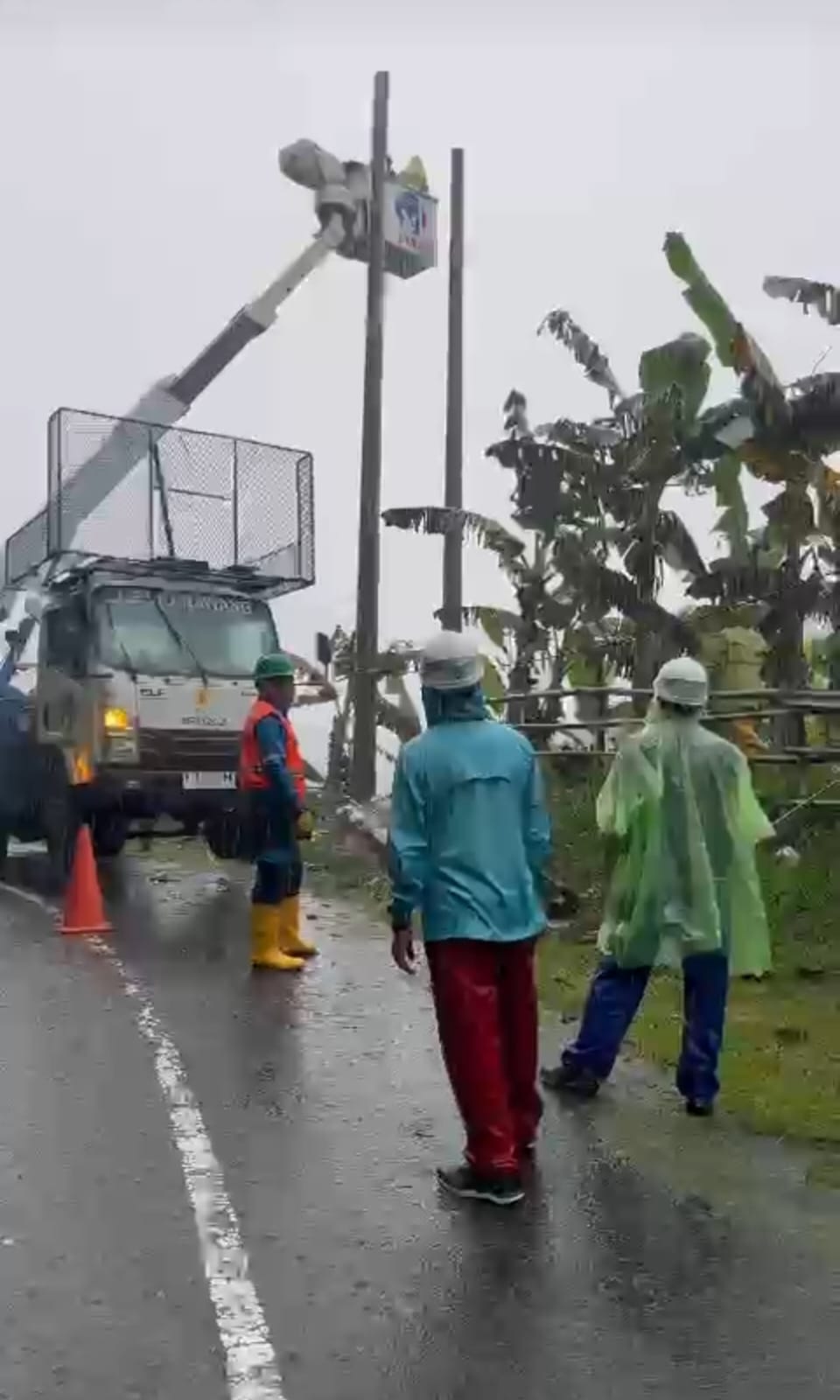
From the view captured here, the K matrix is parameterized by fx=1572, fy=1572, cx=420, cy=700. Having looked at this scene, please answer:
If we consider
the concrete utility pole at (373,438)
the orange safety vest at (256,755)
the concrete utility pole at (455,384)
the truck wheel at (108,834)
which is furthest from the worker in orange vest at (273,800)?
the concrete utility pole at (455,384)

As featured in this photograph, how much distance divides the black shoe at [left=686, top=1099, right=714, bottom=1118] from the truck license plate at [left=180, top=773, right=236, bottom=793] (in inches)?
265

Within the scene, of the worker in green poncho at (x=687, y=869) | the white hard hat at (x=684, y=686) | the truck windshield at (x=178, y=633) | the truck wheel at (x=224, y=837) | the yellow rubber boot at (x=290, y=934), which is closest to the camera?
the worker in green poncho at (x=687, y=869)

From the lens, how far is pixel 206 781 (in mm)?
12406

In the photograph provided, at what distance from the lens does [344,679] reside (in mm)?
17938

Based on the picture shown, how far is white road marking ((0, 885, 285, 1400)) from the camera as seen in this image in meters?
3.79

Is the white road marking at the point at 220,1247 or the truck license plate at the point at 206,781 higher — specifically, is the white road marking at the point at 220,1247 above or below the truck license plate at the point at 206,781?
below

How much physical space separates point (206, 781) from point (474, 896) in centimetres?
739

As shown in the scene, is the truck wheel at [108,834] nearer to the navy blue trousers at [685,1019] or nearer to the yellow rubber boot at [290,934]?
the yellow rubber boot at [290,934]

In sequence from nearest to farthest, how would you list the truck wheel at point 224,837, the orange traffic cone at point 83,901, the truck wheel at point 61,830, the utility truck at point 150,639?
the orange traffic cone at point 83,901 < the utility truck at point 150,639 < the truck wheel at point 61,830 < the truck wheel at point 224,837

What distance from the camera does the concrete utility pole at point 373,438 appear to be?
15859 mm

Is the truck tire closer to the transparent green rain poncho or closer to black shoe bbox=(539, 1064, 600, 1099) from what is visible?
black shoe bbox=(539, 1064, 600, 1099)

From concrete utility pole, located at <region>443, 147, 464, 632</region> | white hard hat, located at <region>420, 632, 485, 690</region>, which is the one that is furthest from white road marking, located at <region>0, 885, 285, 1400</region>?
concrete utility pole, located at <region>443, 147, 464, 632</region>

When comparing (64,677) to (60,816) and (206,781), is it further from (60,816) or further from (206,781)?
(206,781)

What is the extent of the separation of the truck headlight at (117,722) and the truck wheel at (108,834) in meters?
0.81
